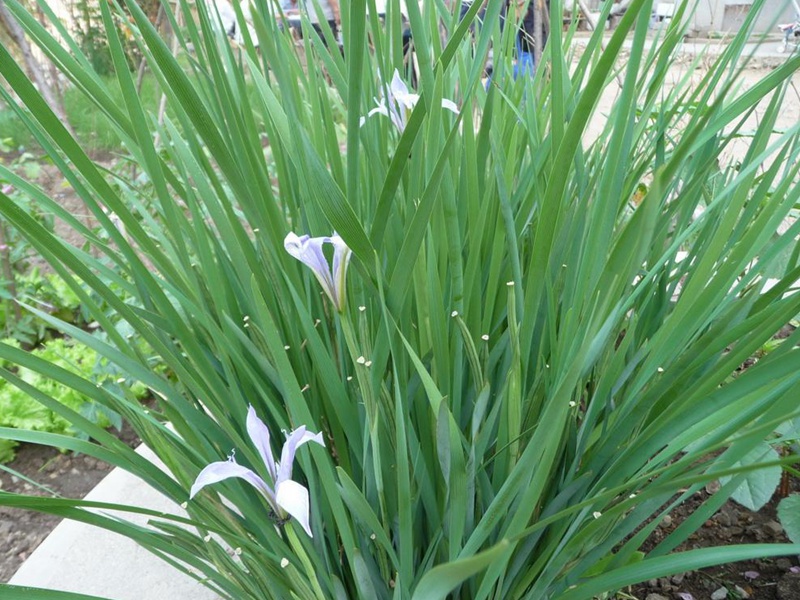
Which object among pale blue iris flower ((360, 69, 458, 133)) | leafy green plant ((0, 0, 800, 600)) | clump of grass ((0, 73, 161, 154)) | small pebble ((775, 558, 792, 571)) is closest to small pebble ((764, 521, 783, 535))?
small pebble ((775, 558, 792, 571))

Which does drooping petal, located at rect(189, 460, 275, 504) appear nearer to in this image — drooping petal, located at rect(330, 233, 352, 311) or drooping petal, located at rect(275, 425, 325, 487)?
drooping petal, located at rect(275, 425, 325, 487)

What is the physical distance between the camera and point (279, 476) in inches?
18.8

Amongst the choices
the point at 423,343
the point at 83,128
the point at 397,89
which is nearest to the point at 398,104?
the point at 397,89

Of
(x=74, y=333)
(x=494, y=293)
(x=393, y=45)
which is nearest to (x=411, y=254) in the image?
(x=494, y=293)

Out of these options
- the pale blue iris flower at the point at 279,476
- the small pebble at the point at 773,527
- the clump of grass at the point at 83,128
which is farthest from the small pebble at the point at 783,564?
the clump of grass at the point at 83,128

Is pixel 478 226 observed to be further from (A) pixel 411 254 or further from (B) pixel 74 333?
(B) pixel 74 333

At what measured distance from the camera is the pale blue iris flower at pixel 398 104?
0.74 m

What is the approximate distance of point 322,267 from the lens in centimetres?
52

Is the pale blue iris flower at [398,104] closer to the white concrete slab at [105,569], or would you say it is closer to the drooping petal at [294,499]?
the drooping petal at [294,499]

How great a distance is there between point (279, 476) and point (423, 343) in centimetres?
19

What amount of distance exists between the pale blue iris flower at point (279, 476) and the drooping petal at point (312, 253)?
109 mm

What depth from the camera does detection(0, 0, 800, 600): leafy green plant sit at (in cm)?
46

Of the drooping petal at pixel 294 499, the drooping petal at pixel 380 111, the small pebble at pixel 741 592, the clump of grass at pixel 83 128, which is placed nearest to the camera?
the drooping petal at pixel 294 499

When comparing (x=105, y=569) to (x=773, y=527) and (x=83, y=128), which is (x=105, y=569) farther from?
(x=83, y=128)
